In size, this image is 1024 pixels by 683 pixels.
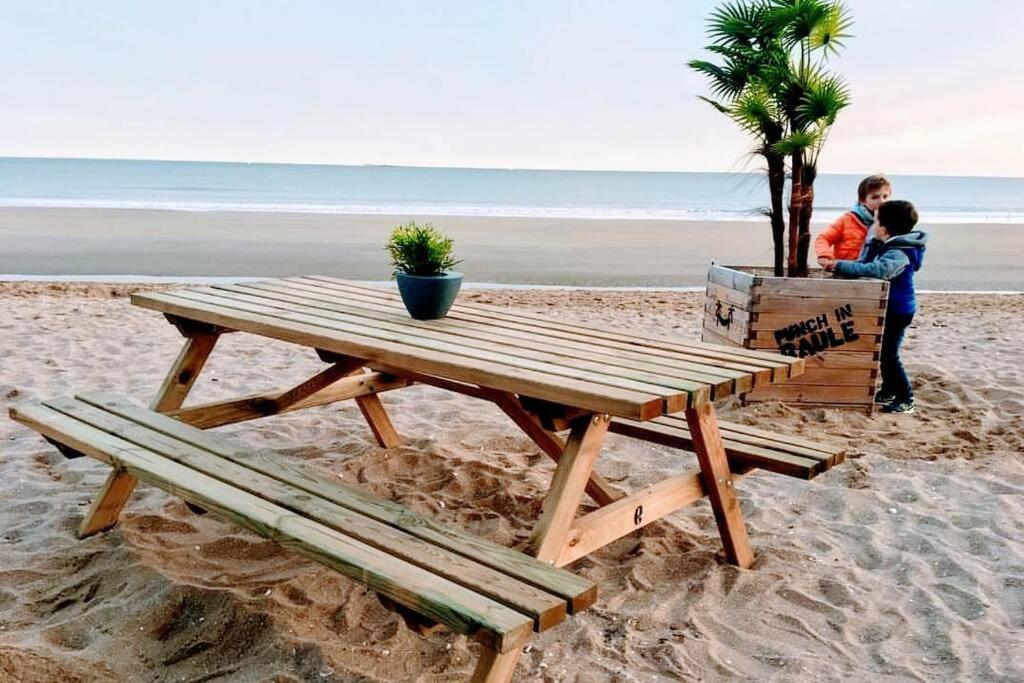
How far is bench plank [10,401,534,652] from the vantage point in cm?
154

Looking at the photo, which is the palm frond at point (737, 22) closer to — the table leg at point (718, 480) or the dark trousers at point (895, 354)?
the dark trousers at point (895, 354)

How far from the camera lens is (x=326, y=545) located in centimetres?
185

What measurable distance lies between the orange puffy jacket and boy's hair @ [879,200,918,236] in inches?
15.9

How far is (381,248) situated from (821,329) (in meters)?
11.5

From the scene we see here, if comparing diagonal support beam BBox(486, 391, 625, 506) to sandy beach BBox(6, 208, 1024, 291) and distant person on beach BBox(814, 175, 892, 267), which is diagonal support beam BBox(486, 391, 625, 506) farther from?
sandy beach BBox(6, 208, 1024, 291)

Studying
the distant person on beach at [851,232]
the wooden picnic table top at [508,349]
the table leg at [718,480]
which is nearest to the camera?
the wooden picnic table top at [508,349]

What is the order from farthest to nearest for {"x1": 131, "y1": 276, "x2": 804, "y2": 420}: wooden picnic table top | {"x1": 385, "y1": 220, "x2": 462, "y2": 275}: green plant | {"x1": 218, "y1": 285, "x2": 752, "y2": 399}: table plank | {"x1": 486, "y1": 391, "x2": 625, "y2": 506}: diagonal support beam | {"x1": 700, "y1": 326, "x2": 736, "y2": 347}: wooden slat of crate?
{"x1": 700, "y1": 326, "x2": 736, "y2": 347}: wooden slat of crate → {"x1": 486, "y1": 391, "x2": 625, "y2": 506}: diagonal support beam → {"x1": 385, "y1": 220, "x2": 462, "y2": 275}: green plant → {"x1": 218, "y1": 285, "x2": 752, "y2": 399}: table plank → {"x1": 131, "y1": 276, "x2": 804, "y2": 420}: wooden picnic table top

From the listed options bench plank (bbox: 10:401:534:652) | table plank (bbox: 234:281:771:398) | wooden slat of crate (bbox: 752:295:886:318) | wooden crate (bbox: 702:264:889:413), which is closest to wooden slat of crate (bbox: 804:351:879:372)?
wooden crate (bbox: 702:264:889:413)

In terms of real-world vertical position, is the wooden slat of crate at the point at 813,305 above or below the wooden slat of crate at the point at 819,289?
below

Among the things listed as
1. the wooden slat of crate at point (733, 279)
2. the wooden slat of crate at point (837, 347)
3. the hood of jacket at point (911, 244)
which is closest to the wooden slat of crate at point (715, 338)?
the wooden slat of crate at point (837, 347)

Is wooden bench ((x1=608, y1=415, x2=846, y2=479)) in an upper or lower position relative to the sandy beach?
upper

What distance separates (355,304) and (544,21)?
96.4 feet

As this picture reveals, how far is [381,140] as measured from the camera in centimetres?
8800

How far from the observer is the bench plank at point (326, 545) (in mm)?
1541
